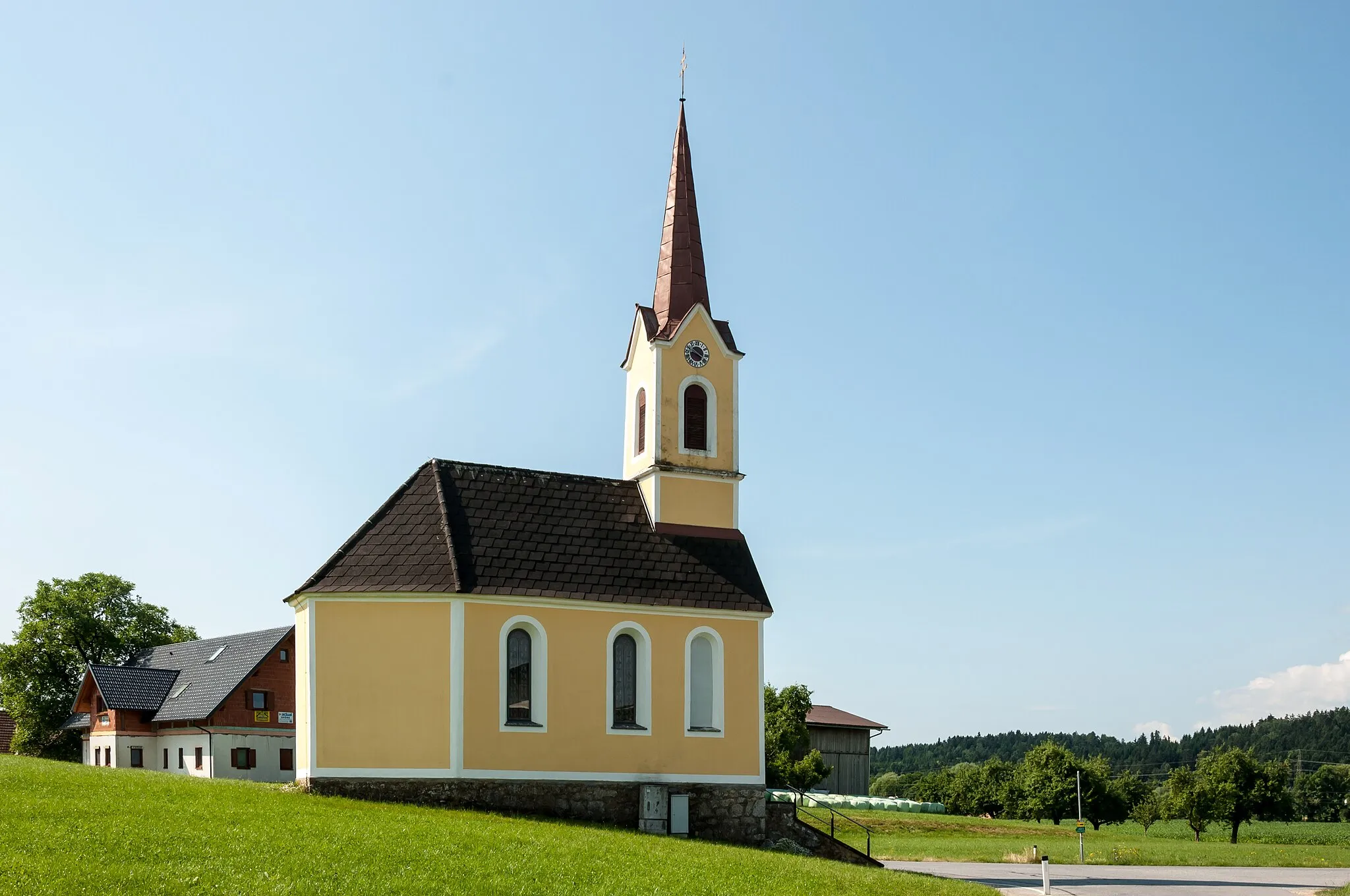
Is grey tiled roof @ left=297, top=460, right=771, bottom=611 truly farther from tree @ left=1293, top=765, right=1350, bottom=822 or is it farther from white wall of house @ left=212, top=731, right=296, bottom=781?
tree @ left=1293, top=765, right=1350, bottom=822

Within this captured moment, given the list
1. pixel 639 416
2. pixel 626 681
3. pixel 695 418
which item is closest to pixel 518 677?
pixel 626 681

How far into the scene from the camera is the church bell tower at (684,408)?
107 ft

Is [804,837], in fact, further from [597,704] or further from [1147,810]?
[1147,810]

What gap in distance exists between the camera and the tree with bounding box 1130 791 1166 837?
72.4 m

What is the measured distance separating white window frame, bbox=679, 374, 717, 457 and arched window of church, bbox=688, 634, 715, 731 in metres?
5.16

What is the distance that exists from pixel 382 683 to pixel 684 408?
11115 millimetres

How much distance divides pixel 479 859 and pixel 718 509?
14752 mm

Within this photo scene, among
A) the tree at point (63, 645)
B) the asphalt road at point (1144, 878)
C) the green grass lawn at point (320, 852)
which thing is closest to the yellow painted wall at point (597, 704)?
the green grass lawn at point (320, 852)

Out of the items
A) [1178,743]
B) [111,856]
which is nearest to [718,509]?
[111,856]

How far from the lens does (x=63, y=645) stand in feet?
222

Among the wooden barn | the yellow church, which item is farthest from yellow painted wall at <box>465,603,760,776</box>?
the wooden barn

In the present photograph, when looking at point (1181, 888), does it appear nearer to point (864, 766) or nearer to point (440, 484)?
point (440, 484)

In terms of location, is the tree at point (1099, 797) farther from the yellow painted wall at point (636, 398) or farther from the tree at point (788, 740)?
the yellow painted wall at point (636, 398)

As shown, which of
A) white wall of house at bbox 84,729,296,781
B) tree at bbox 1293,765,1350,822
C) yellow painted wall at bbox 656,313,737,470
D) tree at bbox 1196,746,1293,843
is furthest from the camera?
tree at bbox 1293,765,1350,822
